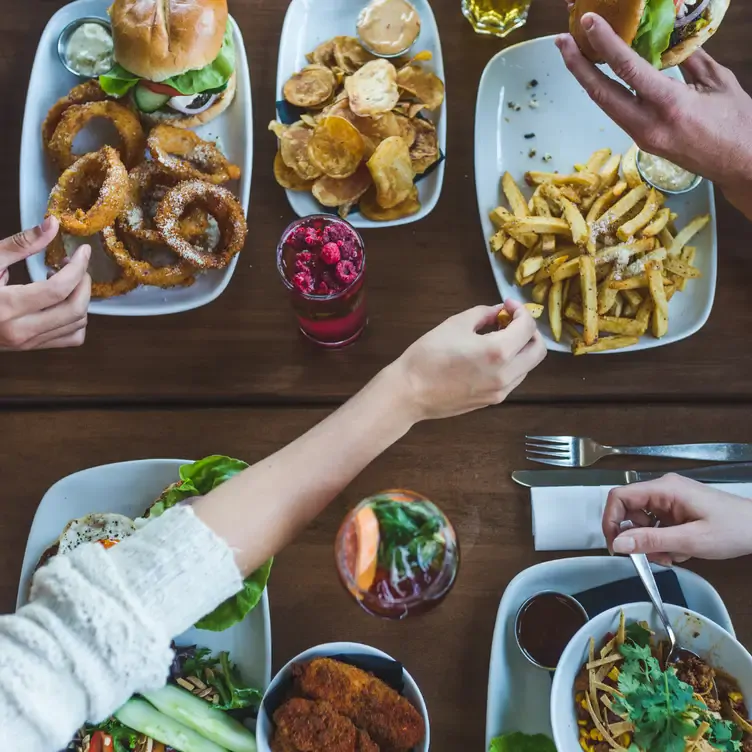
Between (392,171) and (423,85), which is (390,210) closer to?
(392,171)

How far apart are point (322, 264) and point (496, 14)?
916 mm

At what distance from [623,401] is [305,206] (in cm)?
96

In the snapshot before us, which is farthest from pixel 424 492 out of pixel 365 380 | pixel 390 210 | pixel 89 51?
pixel 89 51

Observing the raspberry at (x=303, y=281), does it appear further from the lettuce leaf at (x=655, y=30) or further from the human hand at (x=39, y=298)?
the lettuce leaf at (x=655, y=30)

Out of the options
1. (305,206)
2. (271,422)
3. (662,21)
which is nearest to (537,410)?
(271,422)

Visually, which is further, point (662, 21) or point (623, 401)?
point (623, 401)

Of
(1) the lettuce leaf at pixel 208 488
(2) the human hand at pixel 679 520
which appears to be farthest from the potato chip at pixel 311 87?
(2) the human hand at pixel 679 520

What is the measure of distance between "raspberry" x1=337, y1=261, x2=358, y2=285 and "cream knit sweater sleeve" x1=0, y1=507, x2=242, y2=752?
29.1 inches

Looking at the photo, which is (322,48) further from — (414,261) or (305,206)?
(414,261)

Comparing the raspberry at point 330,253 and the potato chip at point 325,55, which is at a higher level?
the potato chip at point 325,55

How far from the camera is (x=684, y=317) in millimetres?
1822

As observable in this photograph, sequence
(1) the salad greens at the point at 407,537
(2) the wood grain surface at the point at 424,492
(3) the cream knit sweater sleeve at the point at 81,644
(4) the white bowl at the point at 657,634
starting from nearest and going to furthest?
(3) the cream knit sweater sleeve at the point at 81,644, (1) the salad greens at the point at 407,537, (4) the white bowl at the point at 657,634, (2) the wood grain surface at the point at 424,492

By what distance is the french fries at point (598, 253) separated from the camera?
1724mm

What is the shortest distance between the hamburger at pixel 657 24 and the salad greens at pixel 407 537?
1130mm
